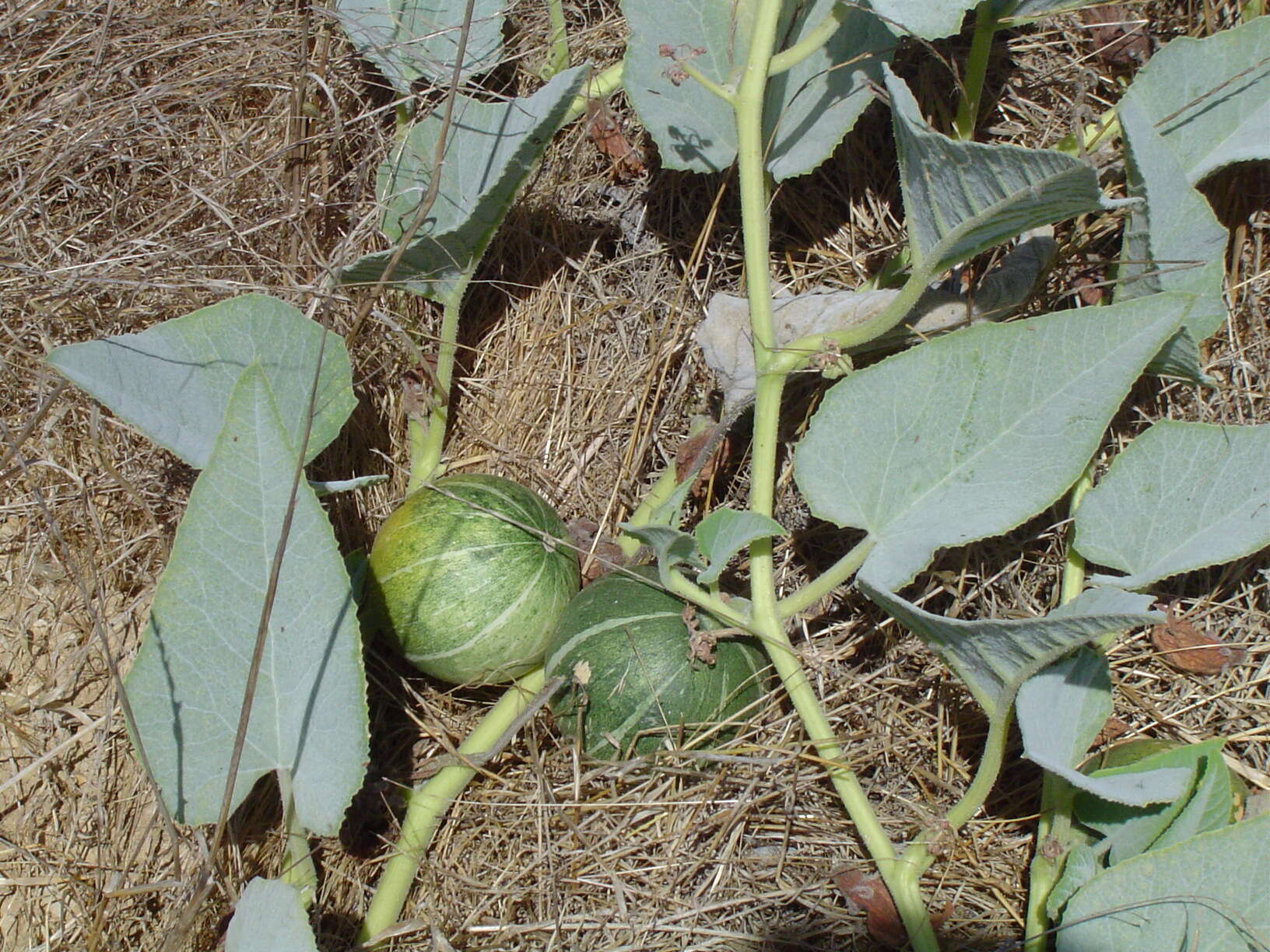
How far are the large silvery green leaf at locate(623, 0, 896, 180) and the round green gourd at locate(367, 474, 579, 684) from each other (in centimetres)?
59

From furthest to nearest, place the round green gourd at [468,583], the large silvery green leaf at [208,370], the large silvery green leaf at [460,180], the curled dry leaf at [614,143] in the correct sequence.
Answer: the curled dry leaf at [614,143], the round green gourd at [468,583], the large silvery green leaf at [460,180], the large silvery green leaf at [208,370]

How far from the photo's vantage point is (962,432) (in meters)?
1.20

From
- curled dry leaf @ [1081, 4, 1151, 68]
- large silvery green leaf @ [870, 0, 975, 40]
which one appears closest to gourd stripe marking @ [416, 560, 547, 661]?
large silvery green leaf @ [870, 0, 975, 40]

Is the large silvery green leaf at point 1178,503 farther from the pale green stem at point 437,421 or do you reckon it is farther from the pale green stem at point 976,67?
the pale green stem at point 437,421

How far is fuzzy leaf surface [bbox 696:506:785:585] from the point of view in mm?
1213

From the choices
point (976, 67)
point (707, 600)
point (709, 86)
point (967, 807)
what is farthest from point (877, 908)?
point (976, 67)

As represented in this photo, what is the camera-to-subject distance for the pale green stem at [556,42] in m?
1.66

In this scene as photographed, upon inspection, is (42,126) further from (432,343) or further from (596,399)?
(596,399)

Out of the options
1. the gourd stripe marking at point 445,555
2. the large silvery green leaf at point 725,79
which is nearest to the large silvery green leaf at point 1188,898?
the gourd stripe marking at point 445,555

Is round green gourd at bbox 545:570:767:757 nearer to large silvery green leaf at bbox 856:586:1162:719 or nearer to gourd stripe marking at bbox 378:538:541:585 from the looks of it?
gourd stripe marking at bbox 378:538:541:585

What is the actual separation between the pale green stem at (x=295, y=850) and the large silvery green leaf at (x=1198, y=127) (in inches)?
49.6

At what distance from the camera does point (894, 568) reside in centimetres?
121

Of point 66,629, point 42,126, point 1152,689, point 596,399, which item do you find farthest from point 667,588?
point 42,126

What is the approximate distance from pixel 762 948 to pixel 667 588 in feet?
1.75
